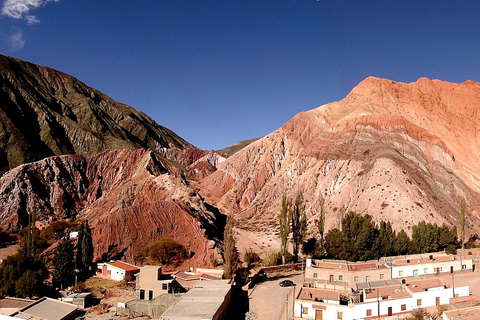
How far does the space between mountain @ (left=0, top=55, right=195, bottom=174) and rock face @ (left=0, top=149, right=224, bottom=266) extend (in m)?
22.1

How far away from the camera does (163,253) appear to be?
1574 inches

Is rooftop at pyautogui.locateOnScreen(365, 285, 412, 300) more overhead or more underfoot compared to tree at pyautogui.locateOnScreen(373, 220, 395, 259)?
more underfoot

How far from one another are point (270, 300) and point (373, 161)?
40191 mm

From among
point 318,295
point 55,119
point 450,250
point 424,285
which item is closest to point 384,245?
point 450,250

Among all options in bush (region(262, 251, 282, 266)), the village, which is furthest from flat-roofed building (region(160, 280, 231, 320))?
bush (region(262, 251, 282, 266))

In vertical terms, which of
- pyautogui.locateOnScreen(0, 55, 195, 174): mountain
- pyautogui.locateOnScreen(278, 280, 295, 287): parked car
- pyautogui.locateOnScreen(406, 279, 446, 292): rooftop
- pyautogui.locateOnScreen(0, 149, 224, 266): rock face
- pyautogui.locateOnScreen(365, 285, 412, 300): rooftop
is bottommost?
pyautogui.locateOnScreen(278, 280, 295, 287): parked car

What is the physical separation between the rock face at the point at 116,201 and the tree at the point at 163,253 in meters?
1.56

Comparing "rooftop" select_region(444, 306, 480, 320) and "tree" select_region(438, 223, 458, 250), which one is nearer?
"rooftop" select_region(444, 306, 480, 320)

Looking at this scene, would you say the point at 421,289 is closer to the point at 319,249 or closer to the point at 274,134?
the point at 319,249

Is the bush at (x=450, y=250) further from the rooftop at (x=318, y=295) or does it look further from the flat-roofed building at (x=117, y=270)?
the flat-roofed building at (x=117, y=270)

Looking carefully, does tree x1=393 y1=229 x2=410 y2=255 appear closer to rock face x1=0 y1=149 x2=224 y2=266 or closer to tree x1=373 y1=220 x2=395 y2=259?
tree x1=373 y1=220 x2=395 y2=259

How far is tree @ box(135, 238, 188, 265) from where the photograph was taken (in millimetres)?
39625

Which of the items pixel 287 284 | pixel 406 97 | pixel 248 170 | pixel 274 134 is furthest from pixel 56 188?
pixel 406 97

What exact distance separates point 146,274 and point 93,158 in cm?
6693
